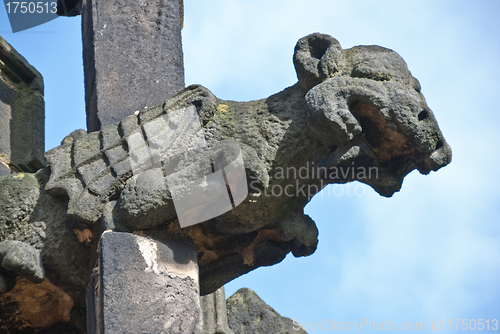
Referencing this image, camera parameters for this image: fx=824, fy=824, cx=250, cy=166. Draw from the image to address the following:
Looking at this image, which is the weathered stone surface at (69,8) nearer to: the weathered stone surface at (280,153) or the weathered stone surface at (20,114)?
the weathered stone surface at (20,114)

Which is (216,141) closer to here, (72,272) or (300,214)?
(300,214)

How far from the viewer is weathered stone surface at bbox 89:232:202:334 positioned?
3.17m

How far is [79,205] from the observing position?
3467 millimetres

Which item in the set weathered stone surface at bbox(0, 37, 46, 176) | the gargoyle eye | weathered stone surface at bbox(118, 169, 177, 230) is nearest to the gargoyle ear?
the gargoyle eye

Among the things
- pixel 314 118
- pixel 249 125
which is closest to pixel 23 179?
pixel 249 125

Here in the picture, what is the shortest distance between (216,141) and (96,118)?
94 cm

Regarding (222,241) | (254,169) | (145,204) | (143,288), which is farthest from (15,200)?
(254,169)

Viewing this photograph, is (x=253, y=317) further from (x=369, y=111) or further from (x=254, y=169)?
(x=369, y=111)

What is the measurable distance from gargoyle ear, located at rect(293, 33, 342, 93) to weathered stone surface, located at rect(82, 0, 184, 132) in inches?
39.3

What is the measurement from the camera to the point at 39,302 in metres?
3.70

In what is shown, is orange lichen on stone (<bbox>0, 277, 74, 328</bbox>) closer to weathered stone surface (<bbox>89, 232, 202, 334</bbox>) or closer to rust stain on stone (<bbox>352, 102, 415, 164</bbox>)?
weathered stone surface (<bbox>89, 232, 202, 334</bbox>)

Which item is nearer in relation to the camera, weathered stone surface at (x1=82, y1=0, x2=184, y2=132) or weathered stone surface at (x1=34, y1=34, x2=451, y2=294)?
weathered stone surface at (x1=34, y1=34, x2=451, y2=294)

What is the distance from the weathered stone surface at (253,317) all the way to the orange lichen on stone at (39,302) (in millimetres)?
1178

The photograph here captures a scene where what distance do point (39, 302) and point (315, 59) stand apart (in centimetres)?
165
